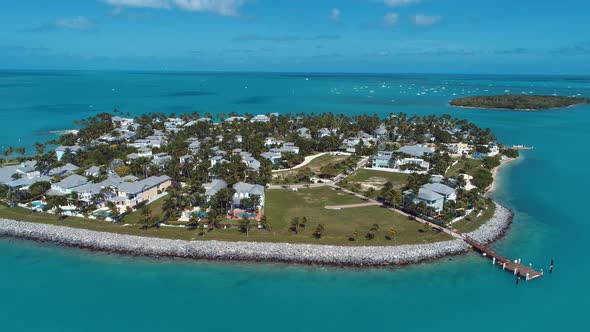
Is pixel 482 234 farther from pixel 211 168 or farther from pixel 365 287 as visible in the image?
pixel 211 168

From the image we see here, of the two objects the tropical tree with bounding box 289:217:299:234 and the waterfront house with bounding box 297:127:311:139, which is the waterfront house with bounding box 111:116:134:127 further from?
the tropical tree with bounding box 289:217:299:234

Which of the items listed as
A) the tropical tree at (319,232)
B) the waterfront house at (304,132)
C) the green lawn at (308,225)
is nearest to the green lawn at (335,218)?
the green lawn at (308,225)

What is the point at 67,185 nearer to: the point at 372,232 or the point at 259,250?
the point at 259,250

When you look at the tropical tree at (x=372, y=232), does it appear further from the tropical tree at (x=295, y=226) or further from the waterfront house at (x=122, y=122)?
the waterfront house at (x=122, y=122)

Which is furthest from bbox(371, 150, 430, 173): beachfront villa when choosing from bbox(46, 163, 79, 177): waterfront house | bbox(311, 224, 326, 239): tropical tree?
bbox(46, 163, 79, 177): waterfront house

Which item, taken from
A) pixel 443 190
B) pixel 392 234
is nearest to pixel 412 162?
pixel 443 190

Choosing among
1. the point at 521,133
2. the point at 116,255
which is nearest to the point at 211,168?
the point at 116,255
